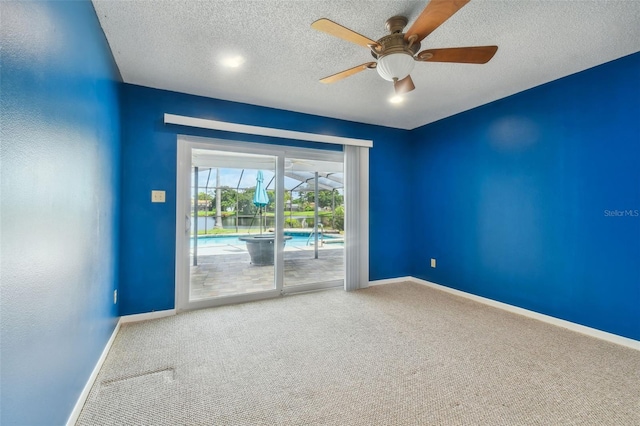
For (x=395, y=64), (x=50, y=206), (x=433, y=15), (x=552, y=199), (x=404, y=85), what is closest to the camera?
(x=50, y=206)

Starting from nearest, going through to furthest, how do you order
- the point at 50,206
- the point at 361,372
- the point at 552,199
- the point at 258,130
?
1. the point at 50,206
2. the point at 361,372
3. the point at 552,199
4. the point at 258,130

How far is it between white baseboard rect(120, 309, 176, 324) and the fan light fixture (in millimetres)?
3188

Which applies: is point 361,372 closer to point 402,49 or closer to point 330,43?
point 402,49

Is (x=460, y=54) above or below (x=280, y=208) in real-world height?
above

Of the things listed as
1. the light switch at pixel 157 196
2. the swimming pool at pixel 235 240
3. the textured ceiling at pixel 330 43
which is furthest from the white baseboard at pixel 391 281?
the light switch at pixel 157 196

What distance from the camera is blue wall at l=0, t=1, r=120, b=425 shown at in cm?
96

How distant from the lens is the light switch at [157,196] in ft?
10.3

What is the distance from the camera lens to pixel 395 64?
1.92 meters

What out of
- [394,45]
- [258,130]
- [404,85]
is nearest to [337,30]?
[394,45]

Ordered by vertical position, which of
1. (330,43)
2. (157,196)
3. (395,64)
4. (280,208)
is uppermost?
(330,43)

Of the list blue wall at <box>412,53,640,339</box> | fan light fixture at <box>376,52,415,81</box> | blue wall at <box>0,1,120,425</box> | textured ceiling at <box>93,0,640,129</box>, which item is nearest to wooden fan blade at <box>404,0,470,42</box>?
fan light fixture at <box>376,52,415,81</box>

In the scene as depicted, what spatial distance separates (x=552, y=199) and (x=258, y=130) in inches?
132

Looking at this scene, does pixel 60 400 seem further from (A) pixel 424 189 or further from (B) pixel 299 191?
(A) pixel 424 189

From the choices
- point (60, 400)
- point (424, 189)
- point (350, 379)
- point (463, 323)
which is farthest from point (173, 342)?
point (424, 189)
